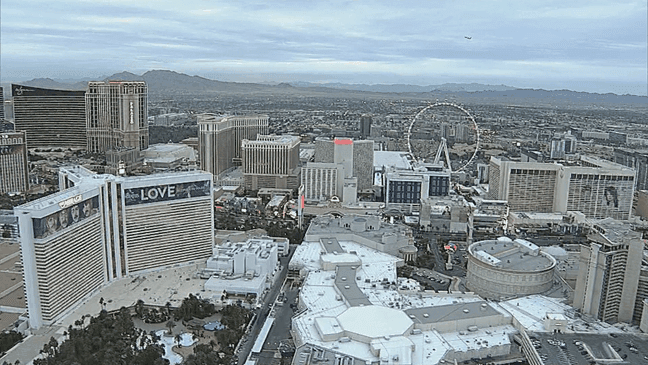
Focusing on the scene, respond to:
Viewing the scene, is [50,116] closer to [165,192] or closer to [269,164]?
[269,164]

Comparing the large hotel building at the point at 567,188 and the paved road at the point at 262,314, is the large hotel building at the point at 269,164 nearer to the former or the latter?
the paved road at the point at 262,314

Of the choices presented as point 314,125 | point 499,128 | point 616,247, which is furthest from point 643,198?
point 314,125

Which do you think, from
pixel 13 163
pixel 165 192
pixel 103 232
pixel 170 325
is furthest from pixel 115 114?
pixel 170 325

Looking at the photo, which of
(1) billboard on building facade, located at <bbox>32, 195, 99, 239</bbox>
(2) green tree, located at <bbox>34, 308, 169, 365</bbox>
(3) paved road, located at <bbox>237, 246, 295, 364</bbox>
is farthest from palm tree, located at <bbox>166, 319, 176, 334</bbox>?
(1) billboard on building facade, located at <bbox>32, 195, 99, 239</bbox>

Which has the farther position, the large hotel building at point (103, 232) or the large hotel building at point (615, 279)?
the large hotel building at point (615, 279)

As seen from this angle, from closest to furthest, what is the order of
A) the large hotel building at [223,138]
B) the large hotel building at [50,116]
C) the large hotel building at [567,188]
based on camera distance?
the large hotel building at [567,188] → the large hotel building at [223,138] → the large hotel building at [50,116]

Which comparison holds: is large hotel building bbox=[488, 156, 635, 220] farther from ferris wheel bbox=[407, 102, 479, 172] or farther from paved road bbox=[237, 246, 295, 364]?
paved road bbox=[237, 246, 295, 364]

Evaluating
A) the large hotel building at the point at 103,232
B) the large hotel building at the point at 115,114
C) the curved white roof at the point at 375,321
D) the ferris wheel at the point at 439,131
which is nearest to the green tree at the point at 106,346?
the large hotel building at the point at 103,232
